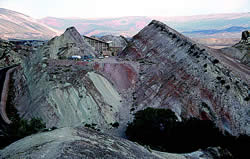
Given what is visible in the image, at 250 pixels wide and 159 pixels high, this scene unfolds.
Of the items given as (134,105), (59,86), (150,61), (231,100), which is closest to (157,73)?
(150,61)

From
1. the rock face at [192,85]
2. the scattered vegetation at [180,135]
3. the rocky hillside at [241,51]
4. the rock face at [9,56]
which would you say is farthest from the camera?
the rock face at [9,56]

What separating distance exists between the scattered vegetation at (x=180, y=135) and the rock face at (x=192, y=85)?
6.74 ft

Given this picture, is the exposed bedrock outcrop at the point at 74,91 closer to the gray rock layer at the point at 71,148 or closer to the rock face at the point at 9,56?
the gray rock layer at the point at 71,148

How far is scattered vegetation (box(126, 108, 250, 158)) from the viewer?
80.0 feet

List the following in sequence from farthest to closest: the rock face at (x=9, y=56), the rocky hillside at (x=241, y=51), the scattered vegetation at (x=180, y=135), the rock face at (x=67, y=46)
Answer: the rock face at (x=9, y=56) → the rocky hillside at (x=241, y=51) → the rock face at (x=67, y=46) → the scattered vegetation at (x=180, y=135)

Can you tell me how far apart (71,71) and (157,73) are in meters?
14.0

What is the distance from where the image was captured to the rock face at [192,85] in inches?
1090

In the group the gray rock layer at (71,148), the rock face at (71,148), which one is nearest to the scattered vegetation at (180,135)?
the rock face at (71,148)

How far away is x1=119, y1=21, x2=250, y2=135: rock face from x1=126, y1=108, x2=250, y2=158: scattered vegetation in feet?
6.74

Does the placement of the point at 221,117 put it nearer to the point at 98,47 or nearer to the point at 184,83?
the point at 184,83

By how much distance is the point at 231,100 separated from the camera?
92.6 ft

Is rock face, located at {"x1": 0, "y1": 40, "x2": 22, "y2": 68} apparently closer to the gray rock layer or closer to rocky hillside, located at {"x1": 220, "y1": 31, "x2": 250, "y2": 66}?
the gray rock layer

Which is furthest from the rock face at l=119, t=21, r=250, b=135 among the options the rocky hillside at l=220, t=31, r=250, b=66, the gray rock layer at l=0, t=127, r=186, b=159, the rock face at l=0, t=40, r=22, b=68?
the rock face at l=0, t=40, r=22, b=68

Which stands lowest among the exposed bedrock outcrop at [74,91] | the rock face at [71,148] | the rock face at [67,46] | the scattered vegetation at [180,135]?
the scattered vegetation at [180,135]
